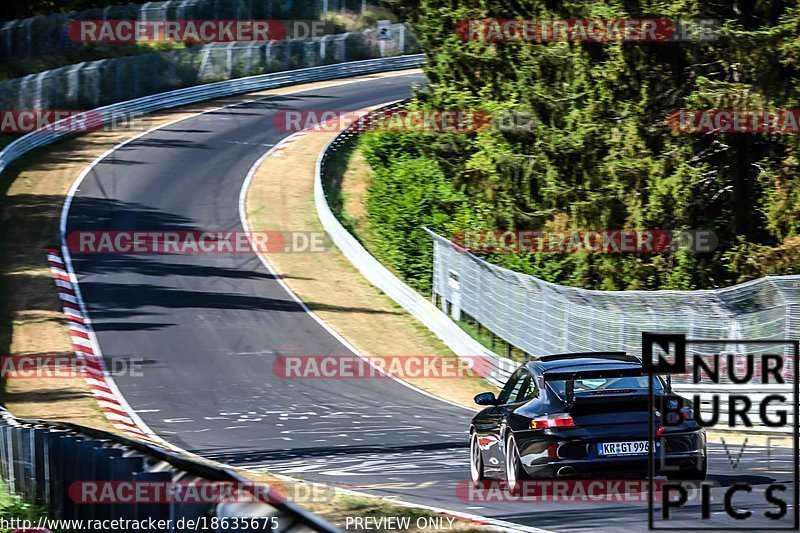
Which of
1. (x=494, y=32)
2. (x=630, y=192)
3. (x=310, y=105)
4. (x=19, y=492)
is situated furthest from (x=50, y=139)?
(x=19, y=492)

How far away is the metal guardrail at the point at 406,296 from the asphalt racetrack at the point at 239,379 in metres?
1.83

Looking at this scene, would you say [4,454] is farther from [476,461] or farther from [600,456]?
[600,456]

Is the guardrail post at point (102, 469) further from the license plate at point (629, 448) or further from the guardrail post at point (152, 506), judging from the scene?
the license plate at point (629, 448)

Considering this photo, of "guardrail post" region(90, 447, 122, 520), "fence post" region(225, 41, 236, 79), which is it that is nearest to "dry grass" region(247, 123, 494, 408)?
"guardrail post" region(90, 447, 122, 520)

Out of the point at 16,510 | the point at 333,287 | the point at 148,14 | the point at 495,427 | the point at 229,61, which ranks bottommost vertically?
the point at 333,287

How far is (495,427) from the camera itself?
42.0ft

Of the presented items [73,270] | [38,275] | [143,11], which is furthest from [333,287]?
[143,11]

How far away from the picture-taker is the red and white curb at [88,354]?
68.4 ft

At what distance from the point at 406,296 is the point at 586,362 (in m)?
18.5

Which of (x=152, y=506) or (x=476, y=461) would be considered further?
(x=476, y=461)

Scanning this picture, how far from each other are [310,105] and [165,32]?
11978 millimetres

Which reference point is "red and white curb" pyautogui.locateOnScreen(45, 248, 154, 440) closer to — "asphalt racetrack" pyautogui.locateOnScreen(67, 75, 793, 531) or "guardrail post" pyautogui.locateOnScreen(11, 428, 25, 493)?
"asphalt racetrack" pyautogui.locateOnScreen(67, 75, 793, 531)

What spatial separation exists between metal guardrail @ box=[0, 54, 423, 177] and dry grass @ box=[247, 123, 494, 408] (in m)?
8.86

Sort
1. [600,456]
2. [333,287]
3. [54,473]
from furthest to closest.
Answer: [333,287] < [600,456] < [54,473]
